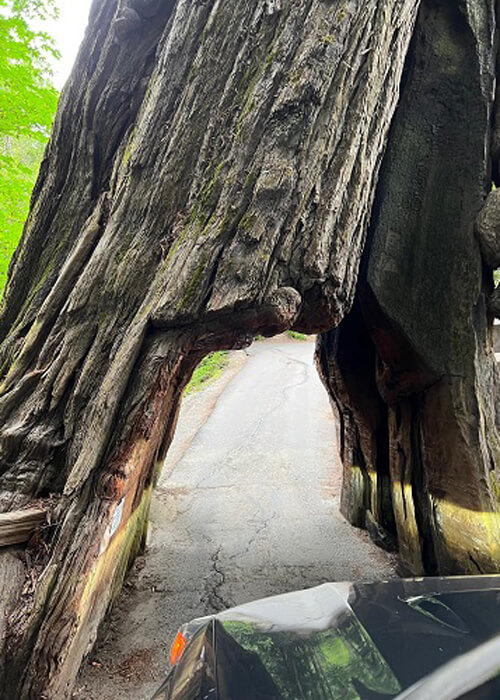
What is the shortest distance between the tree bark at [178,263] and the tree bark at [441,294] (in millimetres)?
803

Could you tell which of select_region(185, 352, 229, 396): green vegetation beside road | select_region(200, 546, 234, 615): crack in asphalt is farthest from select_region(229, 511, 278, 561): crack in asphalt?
select_region(185, 352, 229, 396): green vegetation beside road

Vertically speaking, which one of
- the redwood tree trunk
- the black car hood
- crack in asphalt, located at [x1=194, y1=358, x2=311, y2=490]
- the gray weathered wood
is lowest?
crack in asphalt, located at [x1=194, y1=358, x2=311, y2=490]

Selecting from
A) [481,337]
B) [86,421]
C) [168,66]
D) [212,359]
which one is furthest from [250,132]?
[212,359]

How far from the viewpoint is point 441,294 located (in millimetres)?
3584

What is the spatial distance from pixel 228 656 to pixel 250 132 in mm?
2813

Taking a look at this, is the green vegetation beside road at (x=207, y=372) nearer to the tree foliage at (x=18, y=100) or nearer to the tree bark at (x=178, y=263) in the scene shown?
the tree foliage at (x=18, y=100)

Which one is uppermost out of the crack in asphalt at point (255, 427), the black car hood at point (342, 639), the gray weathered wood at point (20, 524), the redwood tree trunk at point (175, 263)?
the redwood tree trunk at point (175, 263)

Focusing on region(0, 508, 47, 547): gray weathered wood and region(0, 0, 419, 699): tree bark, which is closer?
region(0, 508, 47, 547): gray weathered wood

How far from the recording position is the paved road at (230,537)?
3000 mm

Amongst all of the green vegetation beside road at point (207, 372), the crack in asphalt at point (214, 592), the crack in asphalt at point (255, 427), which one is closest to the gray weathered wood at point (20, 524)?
the crack in asphalt at point (214, 592)

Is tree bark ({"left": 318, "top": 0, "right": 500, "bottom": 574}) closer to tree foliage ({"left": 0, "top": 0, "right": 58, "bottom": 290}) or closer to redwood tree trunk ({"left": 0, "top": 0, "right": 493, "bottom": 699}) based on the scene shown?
redwood tree trunk ({"left": 0, "top": 0, "right": 493, "bottom": 699})

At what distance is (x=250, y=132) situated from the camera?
8.48 ft

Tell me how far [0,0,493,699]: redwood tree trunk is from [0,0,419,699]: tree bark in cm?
1

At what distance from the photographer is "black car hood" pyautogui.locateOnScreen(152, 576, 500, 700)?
123 centimetres
